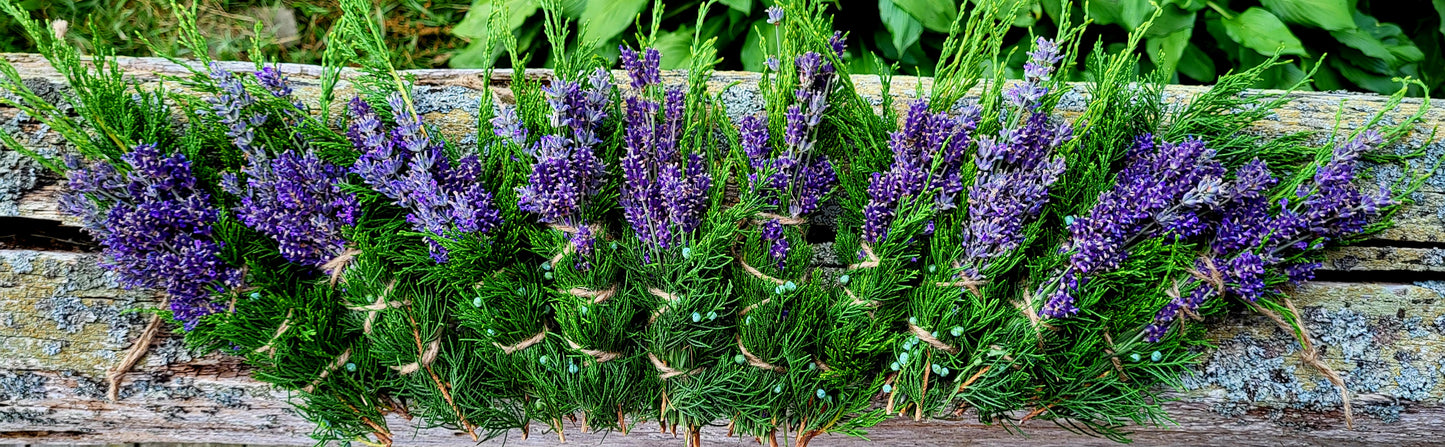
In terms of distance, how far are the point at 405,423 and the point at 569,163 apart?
2.42 ft

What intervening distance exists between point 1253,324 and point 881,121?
85cm

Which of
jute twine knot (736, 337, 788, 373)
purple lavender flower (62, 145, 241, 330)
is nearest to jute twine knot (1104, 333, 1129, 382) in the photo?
jute twine knot (736, 337, 788, 373)

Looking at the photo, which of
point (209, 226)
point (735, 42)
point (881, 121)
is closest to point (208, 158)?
point (209, 226)

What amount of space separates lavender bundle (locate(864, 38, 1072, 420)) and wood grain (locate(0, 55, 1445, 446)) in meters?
0.26

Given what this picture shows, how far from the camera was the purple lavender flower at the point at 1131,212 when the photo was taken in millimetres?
1254

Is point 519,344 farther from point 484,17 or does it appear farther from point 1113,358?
point 484,17

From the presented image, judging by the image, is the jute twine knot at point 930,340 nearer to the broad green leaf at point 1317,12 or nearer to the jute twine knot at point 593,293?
the jute twine knot at point 593,293

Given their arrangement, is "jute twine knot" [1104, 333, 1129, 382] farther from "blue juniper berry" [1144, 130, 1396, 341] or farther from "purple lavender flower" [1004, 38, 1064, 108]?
"purple lavender flower" [1004, 38, 1064, 108]

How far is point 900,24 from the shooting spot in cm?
188

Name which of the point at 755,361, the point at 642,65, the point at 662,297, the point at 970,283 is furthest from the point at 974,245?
the point at 642,65

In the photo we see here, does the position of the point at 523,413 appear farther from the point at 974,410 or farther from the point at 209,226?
the point at 974,410

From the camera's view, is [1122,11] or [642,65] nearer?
[642,65]

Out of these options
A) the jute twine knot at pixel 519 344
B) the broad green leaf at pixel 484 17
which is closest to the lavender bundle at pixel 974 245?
the jute twine knot at pixel 519 344

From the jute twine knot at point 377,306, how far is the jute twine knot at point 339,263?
72 millimetres
